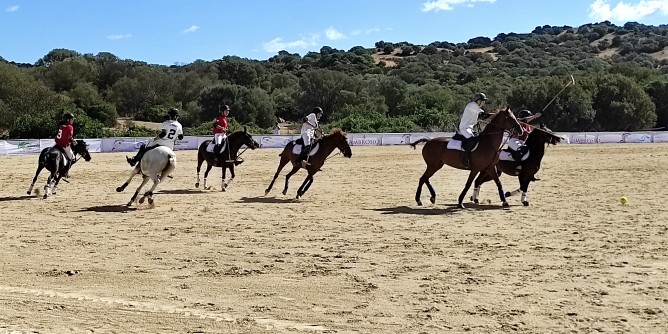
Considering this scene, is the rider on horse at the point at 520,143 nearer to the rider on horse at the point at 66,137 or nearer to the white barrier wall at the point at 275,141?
the rider on horse at the point at 66,137

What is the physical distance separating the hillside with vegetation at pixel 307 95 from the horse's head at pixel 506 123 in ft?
124

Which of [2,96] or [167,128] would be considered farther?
[2,96]

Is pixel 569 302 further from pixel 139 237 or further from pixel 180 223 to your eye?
pixel 180 223

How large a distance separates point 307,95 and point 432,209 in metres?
67.1

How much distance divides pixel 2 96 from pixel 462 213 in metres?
57.0

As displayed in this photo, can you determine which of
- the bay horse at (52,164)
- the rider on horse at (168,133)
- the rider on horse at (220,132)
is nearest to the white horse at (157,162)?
the rider on horse at (168,133)

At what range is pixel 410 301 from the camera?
790 centimetres

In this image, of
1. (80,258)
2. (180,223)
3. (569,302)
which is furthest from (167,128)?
(569,302)

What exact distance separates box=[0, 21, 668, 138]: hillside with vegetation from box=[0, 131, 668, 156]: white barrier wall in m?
6.82

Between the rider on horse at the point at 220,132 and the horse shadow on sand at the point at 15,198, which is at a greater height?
the rider on horse at the point at 220,132

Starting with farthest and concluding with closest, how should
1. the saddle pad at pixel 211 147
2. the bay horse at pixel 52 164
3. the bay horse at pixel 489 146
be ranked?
the saddle pad at pixel 211 147
the bay horse at pixel 52 164
the bay horse at pixel 489 146

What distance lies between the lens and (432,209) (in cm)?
1608

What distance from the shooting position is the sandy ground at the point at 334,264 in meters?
7.22

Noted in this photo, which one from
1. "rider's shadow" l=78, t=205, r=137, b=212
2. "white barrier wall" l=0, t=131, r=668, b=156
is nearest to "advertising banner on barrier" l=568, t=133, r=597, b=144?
"white barrier wall" l=0, t=131, r=668, b=156
